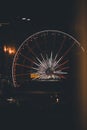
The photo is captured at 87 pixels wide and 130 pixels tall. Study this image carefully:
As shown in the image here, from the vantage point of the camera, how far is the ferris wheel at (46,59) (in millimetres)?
10945

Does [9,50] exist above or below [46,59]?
above

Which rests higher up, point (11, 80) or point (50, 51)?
point (50, 51)

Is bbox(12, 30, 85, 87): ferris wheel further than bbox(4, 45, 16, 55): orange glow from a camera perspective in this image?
No

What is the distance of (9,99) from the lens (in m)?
9.77

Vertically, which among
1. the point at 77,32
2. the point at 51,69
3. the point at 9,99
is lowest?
the point at 9,99

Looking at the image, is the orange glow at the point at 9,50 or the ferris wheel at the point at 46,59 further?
the orange glow at the point at 9,50

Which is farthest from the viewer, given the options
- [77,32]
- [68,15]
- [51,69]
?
[51,69]

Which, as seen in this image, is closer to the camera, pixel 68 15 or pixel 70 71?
pixel 68 15

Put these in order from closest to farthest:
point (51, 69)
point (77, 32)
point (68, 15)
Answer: point (68, 15) < point (77, 32) < point (51, 69)

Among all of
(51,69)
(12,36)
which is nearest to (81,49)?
(51,69)

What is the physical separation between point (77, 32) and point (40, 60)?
1287mm

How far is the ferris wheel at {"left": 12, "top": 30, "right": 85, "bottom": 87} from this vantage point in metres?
10.9

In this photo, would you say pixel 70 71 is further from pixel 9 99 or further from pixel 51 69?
pixel 9 99

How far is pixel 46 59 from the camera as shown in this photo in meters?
11.1
